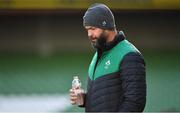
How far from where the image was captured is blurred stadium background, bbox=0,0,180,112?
1093cm

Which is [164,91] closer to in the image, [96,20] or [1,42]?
[1,42]

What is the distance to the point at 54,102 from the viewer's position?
36.1 ft

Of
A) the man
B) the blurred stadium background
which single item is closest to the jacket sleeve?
the man

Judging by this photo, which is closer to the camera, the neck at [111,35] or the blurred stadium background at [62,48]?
the neck at [111,35]

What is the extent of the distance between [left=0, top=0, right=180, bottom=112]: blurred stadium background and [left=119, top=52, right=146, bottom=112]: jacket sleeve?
5960 millimetres

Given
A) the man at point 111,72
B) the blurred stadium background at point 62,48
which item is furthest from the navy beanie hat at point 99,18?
the blurred stadium background at point 62,48

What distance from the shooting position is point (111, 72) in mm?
5004

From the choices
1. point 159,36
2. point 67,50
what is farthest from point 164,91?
point 67,50

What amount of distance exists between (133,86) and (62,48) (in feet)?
21.6

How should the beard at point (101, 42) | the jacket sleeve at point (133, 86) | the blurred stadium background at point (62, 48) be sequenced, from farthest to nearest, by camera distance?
the blurred stadium background at point (62, 48) → the beard at point (101, 42) → the jacket sleeve at point (133, 86)

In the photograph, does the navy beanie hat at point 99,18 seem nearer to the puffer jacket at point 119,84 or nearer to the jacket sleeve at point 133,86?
the puffer jacket at point 119,84

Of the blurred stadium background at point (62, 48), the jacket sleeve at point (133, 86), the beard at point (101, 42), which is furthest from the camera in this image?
the blurred stadium background at point (62, 48)

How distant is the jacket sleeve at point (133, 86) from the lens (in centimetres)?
486

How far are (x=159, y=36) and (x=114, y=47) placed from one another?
647 centimetres
